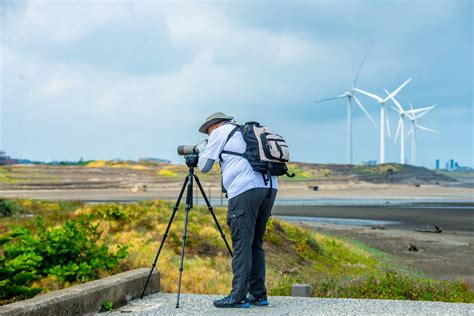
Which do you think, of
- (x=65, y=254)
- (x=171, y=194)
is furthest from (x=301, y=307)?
(x=171, y=194)

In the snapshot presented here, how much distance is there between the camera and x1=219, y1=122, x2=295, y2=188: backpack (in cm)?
811

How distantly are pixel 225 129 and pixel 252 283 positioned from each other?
6.55 feet

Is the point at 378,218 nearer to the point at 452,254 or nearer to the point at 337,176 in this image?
the point at 452,254

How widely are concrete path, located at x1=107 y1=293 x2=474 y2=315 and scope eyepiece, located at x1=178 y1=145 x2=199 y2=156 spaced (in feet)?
6.54

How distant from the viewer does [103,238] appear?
17.0 meters

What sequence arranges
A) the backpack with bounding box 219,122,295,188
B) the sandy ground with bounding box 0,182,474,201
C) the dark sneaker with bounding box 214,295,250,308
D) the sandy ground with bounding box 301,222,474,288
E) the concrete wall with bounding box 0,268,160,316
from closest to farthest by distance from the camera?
the concrete wall with bounding box 0,268,160,316 < the backpack with bounding box 219,122,295,188 < the dark sneaker with bounding box 214,295,250,308 < the sandy ground with bounding box 301,222,474,288 < the sandy ground with bounding box 0,182,474,201

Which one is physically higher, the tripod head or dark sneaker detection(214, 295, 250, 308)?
the tripod head

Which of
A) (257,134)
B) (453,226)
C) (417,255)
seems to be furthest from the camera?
(453,226)

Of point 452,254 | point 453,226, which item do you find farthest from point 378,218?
point 452,254

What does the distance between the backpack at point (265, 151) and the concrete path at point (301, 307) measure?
5.34 ft

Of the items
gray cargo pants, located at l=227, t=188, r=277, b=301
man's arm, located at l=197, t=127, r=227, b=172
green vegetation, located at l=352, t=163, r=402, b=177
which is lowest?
gray cargo pants, located at l=227, t=188, r=277, b=301

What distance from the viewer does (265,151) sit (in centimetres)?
809

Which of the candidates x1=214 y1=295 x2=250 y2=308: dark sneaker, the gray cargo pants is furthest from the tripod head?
x1=214 y1=295 x2=250 y2=308: dark sneaker

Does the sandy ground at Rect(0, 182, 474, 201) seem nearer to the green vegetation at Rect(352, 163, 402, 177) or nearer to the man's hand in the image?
the green vegetation at Rect(352, 163, 402, 177)
